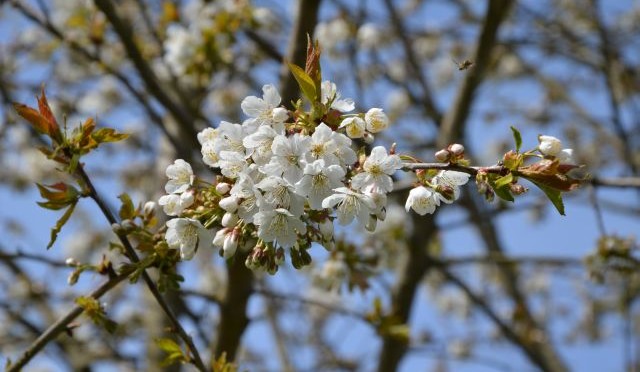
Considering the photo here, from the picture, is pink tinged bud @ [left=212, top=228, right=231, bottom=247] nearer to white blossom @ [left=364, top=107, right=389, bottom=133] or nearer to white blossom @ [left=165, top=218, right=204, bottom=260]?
white blossom @ [left=165, top=218, right=204, bottom=260]

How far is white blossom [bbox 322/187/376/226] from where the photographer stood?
3.92ft

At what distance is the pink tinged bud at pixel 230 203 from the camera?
4.09 feet

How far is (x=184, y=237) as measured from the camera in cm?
137

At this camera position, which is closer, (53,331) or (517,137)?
(517,137)

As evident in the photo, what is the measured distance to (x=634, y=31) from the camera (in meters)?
5.08

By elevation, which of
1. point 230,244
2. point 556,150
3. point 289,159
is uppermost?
point 556,150

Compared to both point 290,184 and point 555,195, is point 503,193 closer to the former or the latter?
point 555,195

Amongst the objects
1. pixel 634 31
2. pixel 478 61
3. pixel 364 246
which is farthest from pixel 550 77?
pixel 364 246

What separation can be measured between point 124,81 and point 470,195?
7.63 ft

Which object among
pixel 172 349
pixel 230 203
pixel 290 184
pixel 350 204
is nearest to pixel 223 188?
pixel 230 203

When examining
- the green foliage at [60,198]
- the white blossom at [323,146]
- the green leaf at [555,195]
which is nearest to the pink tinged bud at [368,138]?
the white blossom at [323,146]

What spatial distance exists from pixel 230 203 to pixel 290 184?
0.45ft

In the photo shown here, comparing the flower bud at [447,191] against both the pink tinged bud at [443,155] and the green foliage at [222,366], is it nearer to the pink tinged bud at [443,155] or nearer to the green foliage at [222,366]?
the pink tinged bud at [443,155]

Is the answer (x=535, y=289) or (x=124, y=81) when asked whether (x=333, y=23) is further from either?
(x=535, y=289)
